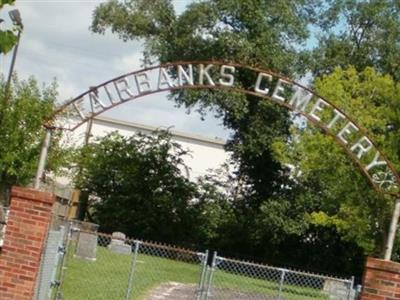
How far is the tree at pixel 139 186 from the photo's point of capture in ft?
143

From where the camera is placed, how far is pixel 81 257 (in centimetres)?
2559

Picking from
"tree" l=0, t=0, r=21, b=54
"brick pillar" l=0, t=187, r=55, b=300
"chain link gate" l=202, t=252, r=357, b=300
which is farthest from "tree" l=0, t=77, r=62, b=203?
"tree" l=0, t=0, r=21, b=54

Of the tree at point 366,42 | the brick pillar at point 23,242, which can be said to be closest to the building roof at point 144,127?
the tree at point 366,42

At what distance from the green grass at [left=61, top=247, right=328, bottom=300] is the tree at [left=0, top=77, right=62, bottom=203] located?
6.93 metres

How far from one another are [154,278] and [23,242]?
502 inches

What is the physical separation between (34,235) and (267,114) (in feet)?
102

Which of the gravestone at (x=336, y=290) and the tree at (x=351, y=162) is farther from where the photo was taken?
the tree at (x=351, y=162)

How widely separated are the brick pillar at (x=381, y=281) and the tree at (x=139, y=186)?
32.3 metres

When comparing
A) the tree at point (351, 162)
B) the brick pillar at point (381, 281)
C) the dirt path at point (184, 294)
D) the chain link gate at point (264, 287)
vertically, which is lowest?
the dirt path at point (184, 294)

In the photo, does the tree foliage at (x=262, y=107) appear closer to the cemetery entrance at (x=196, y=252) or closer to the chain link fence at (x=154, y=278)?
the cemetery entrance at (x=196, y=252)

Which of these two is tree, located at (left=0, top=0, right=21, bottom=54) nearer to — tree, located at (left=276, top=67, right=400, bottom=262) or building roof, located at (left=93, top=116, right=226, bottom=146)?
tree, located at (left=276, top=67, right=400, bottom=262)

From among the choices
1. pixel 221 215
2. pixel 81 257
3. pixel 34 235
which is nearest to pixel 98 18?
pixel 221 215

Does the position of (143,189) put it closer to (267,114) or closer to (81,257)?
Answer: (267,114)

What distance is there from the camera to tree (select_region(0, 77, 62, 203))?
36.7 metres
